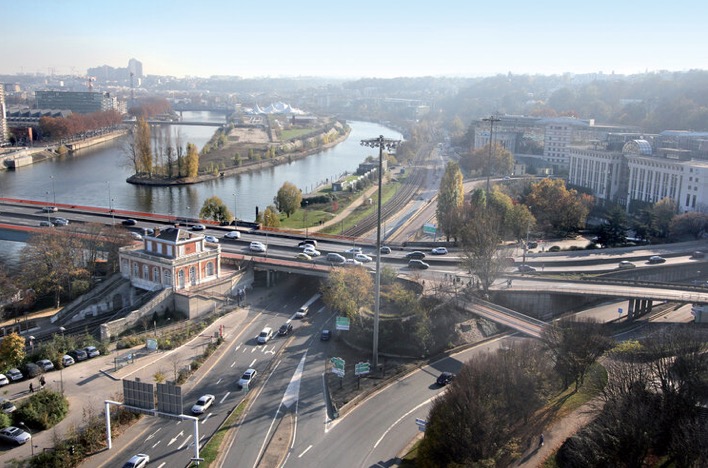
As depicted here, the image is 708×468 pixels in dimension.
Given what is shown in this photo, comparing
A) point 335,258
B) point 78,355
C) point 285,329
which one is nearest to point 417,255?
point 335,258

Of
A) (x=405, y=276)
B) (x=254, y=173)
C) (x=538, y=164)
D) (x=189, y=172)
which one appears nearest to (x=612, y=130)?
(x=538, y=164)

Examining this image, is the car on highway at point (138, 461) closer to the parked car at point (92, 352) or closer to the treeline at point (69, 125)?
the parked car at point (92, 352)

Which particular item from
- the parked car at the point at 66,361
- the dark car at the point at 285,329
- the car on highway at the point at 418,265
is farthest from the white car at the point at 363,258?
the parked car at the point at 66,361

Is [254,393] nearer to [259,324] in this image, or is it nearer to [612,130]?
[259,324]

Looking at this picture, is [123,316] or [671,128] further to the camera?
[671,128]

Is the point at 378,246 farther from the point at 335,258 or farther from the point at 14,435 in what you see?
the point at 14,435

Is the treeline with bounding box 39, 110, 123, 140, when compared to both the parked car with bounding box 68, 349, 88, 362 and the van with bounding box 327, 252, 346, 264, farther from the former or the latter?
the parked car with bounding box 68, 349, 88, 362
